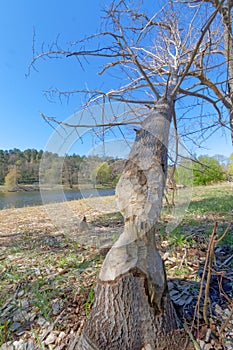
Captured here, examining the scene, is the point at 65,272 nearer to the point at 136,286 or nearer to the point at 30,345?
the point at 30,345

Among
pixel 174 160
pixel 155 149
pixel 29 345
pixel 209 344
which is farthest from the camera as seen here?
pixel 174 160

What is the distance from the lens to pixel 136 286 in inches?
35.5

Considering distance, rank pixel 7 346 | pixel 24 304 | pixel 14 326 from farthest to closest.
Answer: pixel 24 304 → pixel 14 326 → pixel 7 346

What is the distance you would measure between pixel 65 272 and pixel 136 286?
0.92 m

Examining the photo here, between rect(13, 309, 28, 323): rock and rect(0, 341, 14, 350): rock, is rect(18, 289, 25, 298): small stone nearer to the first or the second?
rect(13, 309, 28, 323): rock

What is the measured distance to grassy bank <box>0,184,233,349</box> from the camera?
1.09 m

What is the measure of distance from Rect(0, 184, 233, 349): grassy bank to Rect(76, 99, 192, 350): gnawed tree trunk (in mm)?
181

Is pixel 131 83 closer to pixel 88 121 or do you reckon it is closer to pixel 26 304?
pixel 88 121

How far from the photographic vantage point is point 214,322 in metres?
1.00

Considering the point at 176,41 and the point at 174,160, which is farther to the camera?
the point at 176,41

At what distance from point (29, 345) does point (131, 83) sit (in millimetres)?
2433

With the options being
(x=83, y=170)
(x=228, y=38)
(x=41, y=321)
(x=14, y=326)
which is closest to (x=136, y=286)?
(x=41, y=321)

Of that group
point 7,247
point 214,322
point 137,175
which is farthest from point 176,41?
point 7,247

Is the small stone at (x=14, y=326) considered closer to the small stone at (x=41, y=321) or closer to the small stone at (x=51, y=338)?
the small stone at (x=41, y=321)
